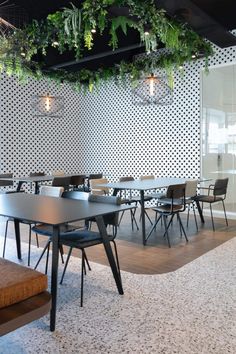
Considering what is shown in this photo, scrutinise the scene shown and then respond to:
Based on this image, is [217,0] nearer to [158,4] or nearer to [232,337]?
[158,4]

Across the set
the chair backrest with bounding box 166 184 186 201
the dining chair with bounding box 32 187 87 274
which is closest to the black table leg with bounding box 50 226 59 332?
the dining chair with bounding box 32 187 87 274

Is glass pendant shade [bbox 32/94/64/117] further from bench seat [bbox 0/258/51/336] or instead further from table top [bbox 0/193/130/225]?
bench seat [bbox 0/258/51/336]

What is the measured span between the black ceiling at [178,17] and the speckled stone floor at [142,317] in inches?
125

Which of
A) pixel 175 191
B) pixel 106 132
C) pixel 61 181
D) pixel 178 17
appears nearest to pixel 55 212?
pixel 175 191

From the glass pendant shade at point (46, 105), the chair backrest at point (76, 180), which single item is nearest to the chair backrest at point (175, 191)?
the chair backrest at point (76, 180)

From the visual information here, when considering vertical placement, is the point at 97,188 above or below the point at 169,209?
above

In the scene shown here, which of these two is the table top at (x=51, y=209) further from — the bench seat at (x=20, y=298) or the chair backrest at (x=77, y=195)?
the bench seat at (x=20, y=298)

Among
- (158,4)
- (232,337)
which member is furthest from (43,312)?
(158,4)

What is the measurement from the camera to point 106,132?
8.87m

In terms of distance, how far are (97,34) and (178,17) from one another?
180 centimetres

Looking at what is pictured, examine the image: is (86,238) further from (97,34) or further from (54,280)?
(97,34)

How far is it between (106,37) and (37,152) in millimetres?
3436

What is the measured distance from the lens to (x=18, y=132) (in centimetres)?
792

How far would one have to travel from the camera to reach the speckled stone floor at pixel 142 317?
220 centimetres
